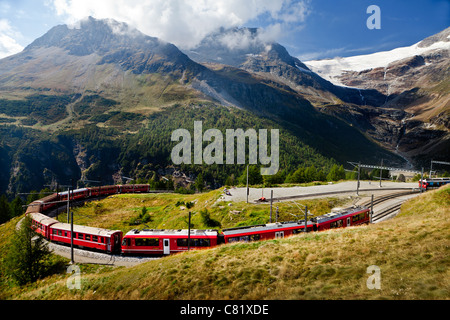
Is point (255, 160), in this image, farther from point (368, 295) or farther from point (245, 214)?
point (368, 295)

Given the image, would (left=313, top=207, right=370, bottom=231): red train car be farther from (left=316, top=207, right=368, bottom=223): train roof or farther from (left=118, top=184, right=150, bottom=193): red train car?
(left=118, top=184, right=150, bottom=193): red train car

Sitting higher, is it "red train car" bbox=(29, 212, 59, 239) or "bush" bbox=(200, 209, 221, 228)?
"bush" bbox=(200, 209, 221, 228)

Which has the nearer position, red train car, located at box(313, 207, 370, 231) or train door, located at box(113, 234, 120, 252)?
red train car, located at box(313, 207, 370, 231)

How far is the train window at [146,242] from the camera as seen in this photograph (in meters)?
26.7

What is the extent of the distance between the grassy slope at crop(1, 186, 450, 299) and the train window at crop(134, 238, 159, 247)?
28.9 ft

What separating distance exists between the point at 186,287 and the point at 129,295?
139 inches

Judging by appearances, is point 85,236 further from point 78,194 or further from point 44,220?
point 78,194

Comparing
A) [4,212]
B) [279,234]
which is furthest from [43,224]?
[4,212]

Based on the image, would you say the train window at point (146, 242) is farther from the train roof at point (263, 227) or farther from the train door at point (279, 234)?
the train door at point (279, 234)

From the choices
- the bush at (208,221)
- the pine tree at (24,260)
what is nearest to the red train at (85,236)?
the pine tree at (24,260)

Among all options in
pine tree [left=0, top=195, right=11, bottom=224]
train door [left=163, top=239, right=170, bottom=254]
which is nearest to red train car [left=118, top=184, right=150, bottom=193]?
pine tree [left=0, top=195, right=11, bottom=224]

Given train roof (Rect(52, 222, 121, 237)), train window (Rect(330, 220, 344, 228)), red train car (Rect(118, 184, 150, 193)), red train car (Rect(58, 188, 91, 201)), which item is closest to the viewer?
train window (Rect(330, 220, 344, 228))

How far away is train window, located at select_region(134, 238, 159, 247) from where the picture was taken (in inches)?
1052

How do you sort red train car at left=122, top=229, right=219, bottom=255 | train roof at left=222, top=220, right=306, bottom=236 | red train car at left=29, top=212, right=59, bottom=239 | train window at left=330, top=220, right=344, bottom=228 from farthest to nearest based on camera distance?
red train car at left=29, top=212, right=59, bottom=239
train window at left=330, top=220, right=344, bottom=228
red train car at left=122, top=229, right=219, bottom=255
train roof at left=222, top=220, right=306, bottom=236
